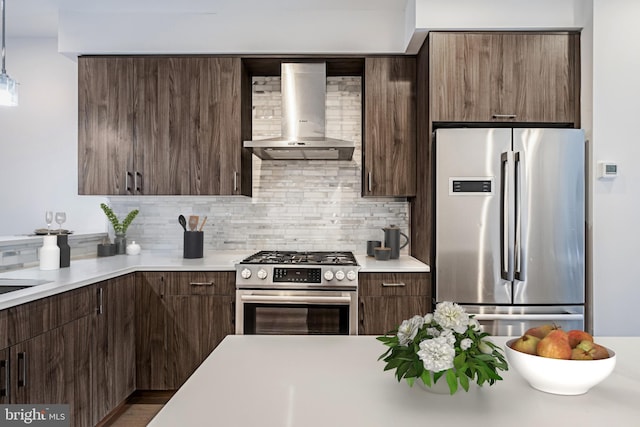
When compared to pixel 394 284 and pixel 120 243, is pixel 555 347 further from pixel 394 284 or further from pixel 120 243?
pixel 120 243

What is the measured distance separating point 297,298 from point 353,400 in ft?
6.35

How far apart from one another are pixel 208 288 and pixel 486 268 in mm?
1810

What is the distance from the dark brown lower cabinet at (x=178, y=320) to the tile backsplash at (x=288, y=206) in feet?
2.50

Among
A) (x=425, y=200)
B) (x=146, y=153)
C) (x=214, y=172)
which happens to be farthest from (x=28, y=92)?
(x=425, y=200)

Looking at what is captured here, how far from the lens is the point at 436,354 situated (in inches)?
37.3

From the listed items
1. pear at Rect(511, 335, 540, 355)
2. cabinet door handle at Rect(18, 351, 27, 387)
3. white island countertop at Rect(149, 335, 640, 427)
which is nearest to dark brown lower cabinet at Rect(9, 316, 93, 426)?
cabinet door handle at Rect(18, 351, 27, 387)

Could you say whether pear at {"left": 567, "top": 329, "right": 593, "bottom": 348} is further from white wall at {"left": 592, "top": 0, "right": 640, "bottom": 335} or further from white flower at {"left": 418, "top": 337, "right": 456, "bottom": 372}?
Result: white wall at {"left": 592, "top": 0, "right": 640, "bottom": 335}

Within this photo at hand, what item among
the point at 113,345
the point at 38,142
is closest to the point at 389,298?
the point at 113,345

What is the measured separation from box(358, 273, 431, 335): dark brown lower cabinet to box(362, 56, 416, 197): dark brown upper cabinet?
27.3 inches

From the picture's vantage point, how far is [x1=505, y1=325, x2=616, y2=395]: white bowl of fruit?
97 centimetres

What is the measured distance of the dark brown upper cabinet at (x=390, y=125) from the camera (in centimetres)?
335

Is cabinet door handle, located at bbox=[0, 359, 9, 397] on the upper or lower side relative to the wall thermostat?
lower

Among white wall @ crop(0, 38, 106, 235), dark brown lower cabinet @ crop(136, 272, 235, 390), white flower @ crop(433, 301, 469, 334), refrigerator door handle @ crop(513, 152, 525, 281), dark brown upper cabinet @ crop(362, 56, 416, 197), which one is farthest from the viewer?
white wall @ crop(0, 38, 106, 235)

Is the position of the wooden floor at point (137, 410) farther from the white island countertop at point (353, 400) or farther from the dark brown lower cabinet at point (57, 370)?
the white island countertop at point (353, 400)
